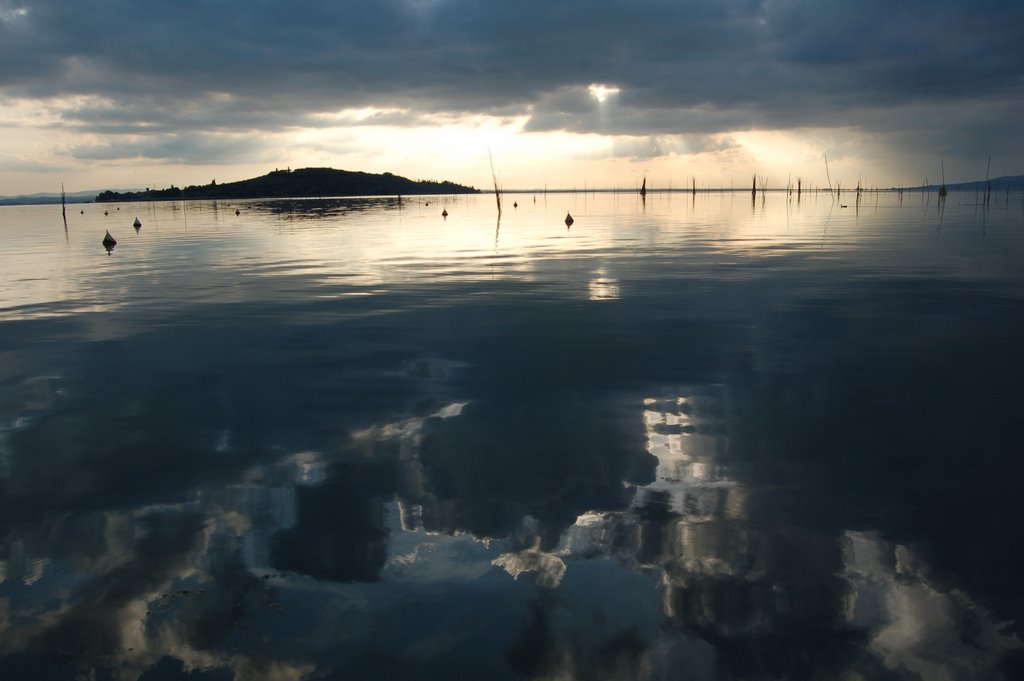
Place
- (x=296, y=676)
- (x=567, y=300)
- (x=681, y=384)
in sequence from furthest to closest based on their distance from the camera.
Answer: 1. (x=567, y=300)
2. (x=681, y=384)
3. (x=296, y=676)

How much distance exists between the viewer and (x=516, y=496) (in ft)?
24.7

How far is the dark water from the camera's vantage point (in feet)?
16.9

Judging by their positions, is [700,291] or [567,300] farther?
[700,291]

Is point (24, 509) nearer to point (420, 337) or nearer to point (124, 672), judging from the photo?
point (124, 672)

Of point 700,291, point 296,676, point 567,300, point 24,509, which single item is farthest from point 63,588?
point 700,291

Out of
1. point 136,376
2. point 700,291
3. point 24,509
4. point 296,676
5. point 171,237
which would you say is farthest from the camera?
point 171,237

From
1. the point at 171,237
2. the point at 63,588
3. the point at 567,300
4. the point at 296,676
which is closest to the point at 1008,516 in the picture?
the point at 296,676

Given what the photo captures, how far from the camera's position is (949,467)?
8109 millimetres

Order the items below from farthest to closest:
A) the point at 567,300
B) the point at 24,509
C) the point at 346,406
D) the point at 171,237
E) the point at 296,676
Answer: the point at 171,237
the point at 567,300
the point at 346,406
the point at 24,509
the point at 296,676

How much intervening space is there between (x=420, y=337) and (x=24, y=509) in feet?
28.9

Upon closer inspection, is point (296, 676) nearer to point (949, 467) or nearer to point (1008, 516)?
point (1008, 516)

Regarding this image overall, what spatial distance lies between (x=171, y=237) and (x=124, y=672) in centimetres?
5353

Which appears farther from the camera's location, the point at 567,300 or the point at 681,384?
the point at 567,300

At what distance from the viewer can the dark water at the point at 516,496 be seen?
516cm
